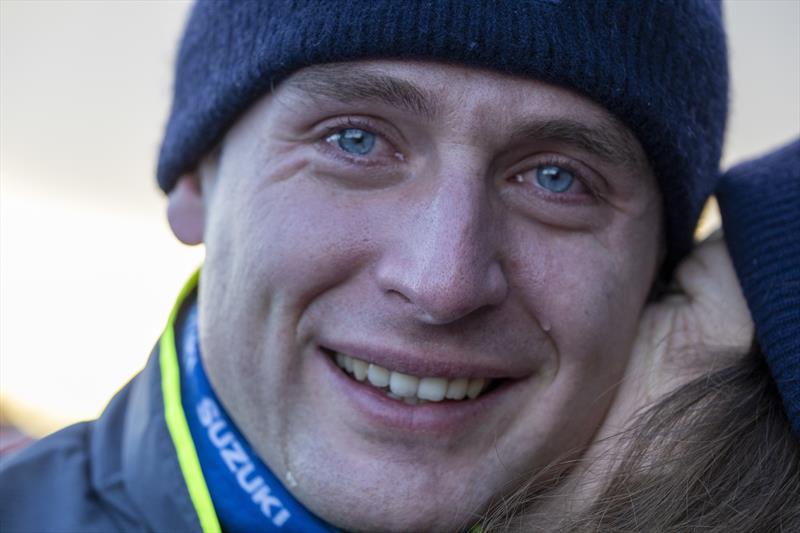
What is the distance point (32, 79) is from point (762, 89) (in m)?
5.74

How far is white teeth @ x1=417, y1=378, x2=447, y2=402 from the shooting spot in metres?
2.09

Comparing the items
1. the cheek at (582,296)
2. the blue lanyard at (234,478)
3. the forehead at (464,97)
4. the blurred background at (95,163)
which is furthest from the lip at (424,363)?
the blurred background at (95,163)

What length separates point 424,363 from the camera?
203 centimetres

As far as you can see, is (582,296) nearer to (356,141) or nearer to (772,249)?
(772,249)

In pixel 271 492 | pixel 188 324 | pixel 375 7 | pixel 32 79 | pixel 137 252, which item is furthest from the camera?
pixel 32 79

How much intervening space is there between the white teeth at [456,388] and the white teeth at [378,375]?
13 cm

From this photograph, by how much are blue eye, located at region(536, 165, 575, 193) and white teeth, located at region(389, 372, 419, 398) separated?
20.2 inches

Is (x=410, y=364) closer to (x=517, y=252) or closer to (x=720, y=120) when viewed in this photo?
(x=517, y=252)

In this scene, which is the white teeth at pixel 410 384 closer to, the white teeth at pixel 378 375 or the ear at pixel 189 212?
the white teeth at pixel 378 375

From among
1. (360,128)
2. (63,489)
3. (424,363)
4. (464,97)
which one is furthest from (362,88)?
(63,489)

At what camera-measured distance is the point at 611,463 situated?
2.08 m

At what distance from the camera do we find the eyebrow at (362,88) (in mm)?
1980

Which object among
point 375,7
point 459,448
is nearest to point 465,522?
point 459,448

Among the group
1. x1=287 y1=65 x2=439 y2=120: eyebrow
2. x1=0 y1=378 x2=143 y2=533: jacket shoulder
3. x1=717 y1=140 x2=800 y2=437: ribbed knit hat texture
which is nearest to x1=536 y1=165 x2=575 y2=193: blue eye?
x1=287 y1=65 x2=439 y2=120: eyebrow
